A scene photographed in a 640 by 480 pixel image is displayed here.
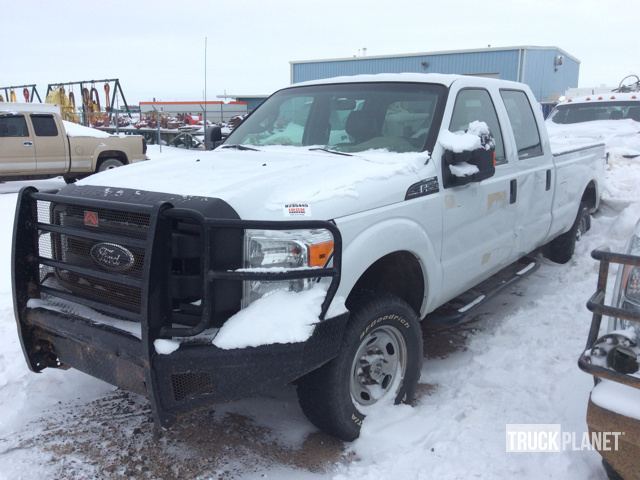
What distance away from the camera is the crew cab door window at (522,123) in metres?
4.84

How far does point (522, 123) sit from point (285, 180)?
2861 mm

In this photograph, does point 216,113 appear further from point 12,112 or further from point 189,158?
point 189,158

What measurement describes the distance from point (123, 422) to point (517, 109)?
3965 mm

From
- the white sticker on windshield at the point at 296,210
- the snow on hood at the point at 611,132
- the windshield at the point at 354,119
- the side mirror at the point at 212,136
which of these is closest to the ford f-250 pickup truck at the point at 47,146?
the side mirror at the point at 212,136

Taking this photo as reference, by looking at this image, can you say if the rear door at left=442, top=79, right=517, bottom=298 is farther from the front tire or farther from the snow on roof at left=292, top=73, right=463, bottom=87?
the front tire

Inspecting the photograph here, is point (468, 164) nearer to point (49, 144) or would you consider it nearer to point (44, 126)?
→ point (49, 144)

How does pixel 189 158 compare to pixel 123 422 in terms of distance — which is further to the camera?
pixel 189 158

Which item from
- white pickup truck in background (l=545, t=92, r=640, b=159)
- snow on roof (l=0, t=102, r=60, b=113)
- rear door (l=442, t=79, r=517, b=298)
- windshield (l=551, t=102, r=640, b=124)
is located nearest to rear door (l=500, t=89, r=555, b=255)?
rear door (l=442, t=79, r=517, b=298)

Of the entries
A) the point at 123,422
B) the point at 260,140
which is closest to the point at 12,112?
the point at 260,140

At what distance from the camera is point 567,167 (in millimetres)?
5730

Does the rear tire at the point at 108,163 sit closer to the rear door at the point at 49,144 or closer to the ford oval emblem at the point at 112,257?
the rear door at the point at 49,144

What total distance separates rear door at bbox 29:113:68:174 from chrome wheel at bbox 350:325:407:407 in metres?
11.9

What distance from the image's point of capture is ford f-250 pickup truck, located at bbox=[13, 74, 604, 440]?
8.55ft

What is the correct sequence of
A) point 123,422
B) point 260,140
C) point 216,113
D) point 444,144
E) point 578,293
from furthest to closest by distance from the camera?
1. point 216,113
2. point 578,293
3. point 260,140
4. point 444,144
5. point 123,422
